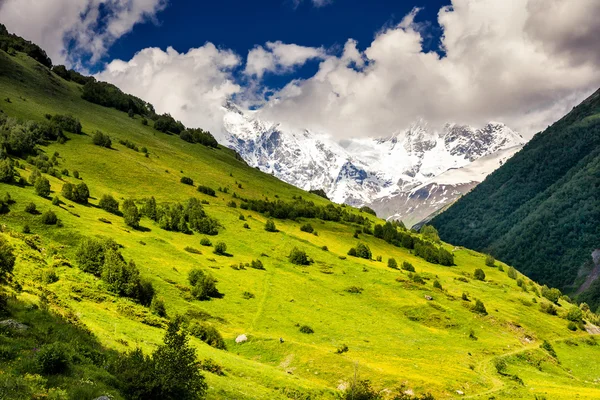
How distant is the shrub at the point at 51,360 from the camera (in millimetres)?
17594

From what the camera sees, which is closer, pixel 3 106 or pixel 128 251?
pixel 128 251

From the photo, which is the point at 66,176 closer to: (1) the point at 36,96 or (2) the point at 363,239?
(1) the point at 36,96

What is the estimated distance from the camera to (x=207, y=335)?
42.4 meters

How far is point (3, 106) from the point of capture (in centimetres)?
12125

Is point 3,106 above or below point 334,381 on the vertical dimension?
above

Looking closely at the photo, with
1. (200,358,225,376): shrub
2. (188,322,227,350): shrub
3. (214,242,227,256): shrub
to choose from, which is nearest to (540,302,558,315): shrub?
(214,242,227,256): shrub

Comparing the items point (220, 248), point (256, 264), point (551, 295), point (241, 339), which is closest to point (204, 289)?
point (241, 339)

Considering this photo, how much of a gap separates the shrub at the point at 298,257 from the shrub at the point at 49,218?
48.5m

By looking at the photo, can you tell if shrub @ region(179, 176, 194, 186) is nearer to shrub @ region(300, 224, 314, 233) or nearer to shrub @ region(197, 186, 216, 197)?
shrub @ region(197, 186, 216, 197)

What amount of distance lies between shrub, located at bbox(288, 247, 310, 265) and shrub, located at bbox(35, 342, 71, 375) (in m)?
73.9

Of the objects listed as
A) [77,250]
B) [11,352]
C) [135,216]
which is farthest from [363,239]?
[11,352]

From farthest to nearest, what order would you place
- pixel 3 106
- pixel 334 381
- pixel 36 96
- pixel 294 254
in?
pixel 36 96 < pixel 3 106 < pixel 294 254 < pixel 334 381

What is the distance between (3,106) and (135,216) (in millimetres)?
76229

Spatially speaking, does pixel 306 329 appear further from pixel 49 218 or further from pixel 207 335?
pixel 49 218
